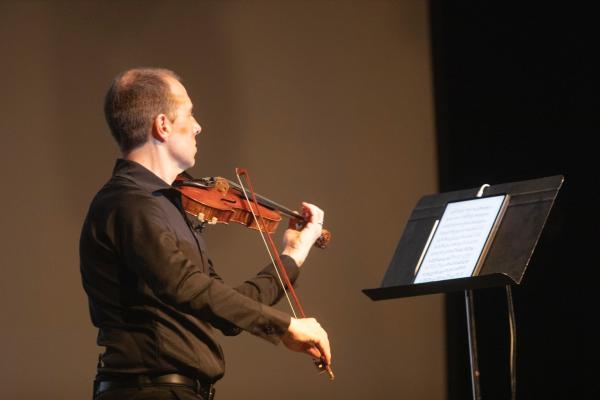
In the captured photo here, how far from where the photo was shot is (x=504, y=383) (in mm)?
4312

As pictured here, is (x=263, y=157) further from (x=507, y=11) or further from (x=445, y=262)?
(x=445, y=262)

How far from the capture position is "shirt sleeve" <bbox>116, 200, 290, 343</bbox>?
2.02 metres

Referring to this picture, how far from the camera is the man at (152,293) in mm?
2043

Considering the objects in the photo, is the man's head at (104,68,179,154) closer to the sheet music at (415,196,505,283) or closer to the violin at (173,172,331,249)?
the violin at (173,172,331,249)

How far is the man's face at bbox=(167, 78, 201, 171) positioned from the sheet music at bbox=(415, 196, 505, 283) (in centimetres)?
79

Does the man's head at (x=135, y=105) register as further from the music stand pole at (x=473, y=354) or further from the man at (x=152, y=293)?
the music stand pole at (x=473, y=354)

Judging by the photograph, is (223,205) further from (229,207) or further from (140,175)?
(140,175)

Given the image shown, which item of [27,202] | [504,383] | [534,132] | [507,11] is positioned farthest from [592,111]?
[27,202]

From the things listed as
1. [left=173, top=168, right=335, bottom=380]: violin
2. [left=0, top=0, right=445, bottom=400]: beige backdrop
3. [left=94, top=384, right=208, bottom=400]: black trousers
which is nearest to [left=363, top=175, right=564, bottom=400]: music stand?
[left=173, top=168, right=335, bottom=380]: violin

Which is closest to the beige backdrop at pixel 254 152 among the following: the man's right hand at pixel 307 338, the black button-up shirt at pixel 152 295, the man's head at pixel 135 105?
the man's head at pixel 135 105

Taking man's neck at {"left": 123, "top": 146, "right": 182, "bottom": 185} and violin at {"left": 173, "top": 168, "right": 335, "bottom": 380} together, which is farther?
violin at {"left": 173, "top": 168, "right": 335, "bottom": 380}

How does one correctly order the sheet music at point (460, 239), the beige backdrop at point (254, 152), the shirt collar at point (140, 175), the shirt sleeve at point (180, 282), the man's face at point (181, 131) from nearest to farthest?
1. the shirt sleeve at point (180, 282)
2. the shirt collar at point (140, 175)
3. the man's face at point (181, 131)
4. the sheet music at point (460, 239)
5. the beige backdrop at point (254, 152)

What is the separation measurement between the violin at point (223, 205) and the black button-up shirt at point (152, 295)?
328mm

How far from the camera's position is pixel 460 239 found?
264 centimetres
